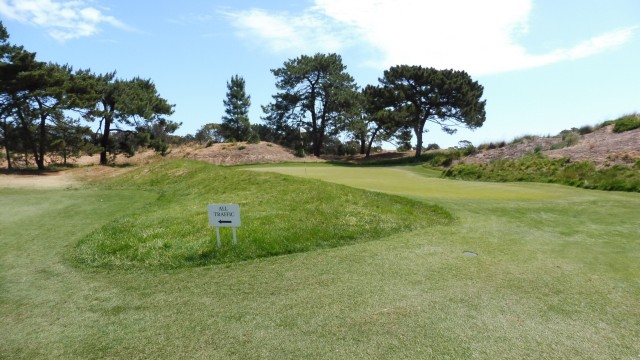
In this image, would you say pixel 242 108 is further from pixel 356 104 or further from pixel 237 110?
pixel 356 104

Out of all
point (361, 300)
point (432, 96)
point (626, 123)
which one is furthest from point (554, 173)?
point (432, 96)

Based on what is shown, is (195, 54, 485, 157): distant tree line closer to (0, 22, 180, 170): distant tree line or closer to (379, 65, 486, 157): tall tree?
(379, 65, 486, 157): tall tree

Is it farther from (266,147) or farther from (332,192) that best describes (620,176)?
(266,147)

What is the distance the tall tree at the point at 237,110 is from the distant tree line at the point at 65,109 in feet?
40.5

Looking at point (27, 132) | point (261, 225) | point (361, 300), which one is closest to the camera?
point (361, 300)

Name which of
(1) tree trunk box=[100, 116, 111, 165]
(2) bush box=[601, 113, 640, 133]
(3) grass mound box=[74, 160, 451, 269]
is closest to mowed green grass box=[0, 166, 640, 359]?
(3) grass mound box=[74, 160, 451, 269]

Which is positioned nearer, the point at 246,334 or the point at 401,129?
the point at 246,334

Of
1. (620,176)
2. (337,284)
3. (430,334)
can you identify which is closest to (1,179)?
(337,284)

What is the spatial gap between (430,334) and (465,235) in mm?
3990

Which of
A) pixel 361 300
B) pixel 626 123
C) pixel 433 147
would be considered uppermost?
pixel 626 123

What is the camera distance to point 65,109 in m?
28.6

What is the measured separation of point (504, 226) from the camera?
8.18 m

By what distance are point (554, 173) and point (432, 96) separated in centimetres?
2646

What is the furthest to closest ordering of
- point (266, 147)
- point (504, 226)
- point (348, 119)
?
point (348, 119), point (266, 147), point (504, 226)
